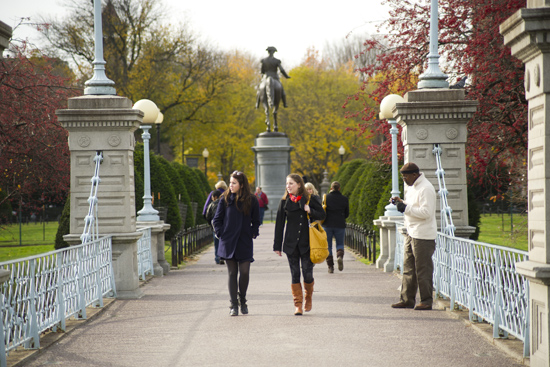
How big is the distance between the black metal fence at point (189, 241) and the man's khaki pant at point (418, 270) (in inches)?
295

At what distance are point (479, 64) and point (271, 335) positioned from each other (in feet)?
29.3

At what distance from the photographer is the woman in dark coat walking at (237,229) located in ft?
29.7

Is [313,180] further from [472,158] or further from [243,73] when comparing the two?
[472,158]

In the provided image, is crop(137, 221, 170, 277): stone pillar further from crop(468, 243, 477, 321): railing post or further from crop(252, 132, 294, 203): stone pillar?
crop(252, 132, 294, 203): stone pillar

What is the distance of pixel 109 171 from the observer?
10.8m

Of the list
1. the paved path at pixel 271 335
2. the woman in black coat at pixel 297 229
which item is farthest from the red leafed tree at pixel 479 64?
the woman in black coat at pixel 297 229

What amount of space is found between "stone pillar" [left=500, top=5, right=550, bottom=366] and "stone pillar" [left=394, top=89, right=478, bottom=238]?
498 cm

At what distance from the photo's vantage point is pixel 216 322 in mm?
8539

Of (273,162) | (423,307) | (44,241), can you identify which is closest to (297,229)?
(423,307)

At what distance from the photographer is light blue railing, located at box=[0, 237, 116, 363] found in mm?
6609

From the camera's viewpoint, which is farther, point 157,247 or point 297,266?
point 157,247

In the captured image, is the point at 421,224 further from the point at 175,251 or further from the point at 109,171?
the point at 175,251

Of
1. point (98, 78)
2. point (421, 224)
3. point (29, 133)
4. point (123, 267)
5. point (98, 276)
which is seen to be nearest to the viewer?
point (421, 224)

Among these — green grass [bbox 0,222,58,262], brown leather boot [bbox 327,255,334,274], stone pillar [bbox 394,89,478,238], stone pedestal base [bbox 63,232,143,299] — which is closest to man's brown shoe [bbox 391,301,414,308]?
stone pillar [bbox 394,89,478,238]
